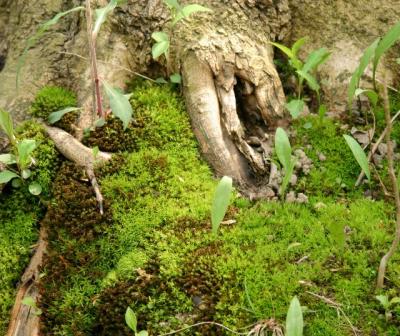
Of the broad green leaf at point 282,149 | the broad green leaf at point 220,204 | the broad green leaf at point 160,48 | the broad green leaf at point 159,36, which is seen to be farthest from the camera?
the broad green leaf at point 159,36

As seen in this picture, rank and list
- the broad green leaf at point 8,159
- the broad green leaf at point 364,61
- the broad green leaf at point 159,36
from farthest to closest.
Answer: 1. the broad green leaf at point 159,36
2. the broad green leaf at point 8,159
3. the broad green leaf at point 364,61

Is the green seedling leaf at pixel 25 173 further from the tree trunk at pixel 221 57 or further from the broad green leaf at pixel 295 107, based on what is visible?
the broad green leaf at pixel 295 107

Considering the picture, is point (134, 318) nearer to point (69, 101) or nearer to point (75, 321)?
point (75, 321)

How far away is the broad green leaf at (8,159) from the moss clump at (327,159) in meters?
1.97

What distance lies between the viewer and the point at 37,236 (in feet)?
11.5

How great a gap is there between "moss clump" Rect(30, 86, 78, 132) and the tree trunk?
8 cm

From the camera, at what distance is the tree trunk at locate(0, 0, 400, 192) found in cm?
368

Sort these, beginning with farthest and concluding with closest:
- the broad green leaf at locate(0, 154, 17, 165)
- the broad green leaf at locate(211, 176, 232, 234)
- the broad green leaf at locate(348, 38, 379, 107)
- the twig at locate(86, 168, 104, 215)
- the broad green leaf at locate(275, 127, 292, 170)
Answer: the broad green leaf at locate(0, 154, 17, 165)
the twig at locate(86, 168, 104, 215)
the broad green leaf at locate(275, 127, 292, 170)
the broad green leaf at locate(211, 176, 232, 234)
the broad green leaf at locate(348, 38, 379, 107)

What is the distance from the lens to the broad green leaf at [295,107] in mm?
3756

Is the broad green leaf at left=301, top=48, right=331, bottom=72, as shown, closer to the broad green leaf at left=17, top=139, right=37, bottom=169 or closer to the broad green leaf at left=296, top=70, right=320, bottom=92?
the broad green leaf at left=296, top=70, right=320, bottom=92

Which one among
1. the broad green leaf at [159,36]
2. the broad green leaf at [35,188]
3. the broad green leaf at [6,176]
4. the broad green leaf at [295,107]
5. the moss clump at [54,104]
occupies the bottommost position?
the broad green leaf at [35,188]

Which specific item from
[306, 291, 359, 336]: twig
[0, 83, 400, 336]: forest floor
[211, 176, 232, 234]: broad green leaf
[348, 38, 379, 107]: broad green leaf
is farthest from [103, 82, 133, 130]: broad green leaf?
[306, 291, 359, 336]: twig

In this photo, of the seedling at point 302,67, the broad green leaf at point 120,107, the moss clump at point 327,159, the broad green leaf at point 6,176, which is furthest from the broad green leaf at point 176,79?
the broad green leaf at point 6,176

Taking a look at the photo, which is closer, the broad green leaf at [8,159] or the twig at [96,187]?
the twig at [96,187]
